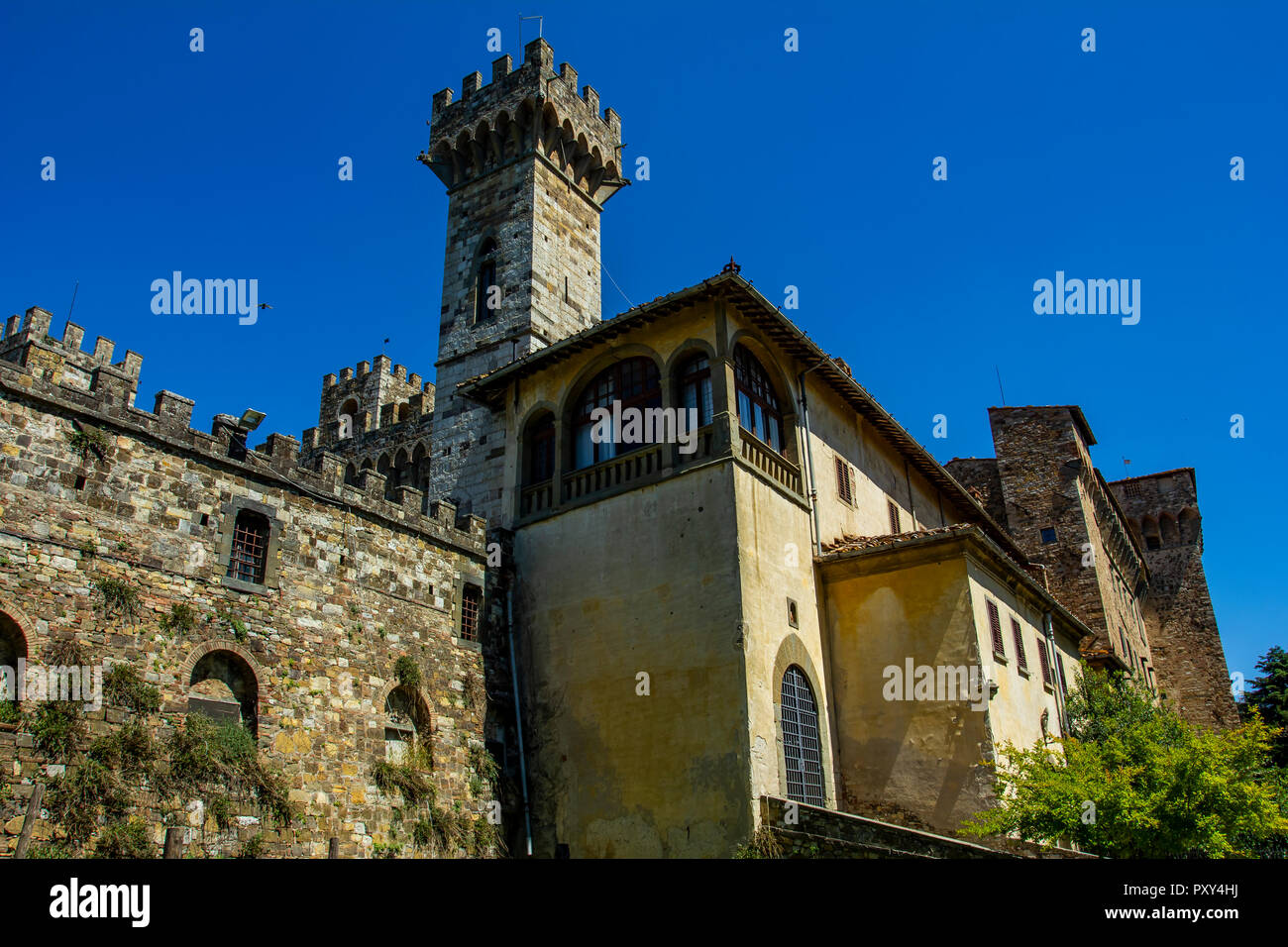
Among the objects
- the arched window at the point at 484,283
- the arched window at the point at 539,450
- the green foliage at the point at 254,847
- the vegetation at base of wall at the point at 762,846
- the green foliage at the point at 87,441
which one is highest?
the arched window at the point at 484,283

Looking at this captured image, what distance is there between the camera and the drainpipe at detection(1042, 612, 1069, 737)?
25.2 m

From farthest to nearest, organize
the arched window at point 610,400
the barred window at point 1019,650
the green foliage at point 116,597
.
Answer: the barred window at point 1019,650 < the arched window at point 610,400 < the green foliage at point 116,597

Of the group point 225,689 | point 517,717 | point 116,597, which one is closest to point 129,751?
point 225,689

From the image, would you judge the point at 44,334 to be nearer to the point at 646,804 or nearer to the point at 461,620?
the point at 461,620

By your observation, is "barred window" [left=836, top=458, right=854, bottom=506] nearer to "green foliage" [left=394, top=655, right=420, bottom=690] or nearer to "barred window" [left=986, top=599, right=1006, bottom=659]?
"barred window" [left=986, top=599, right=1006, bottom=659]

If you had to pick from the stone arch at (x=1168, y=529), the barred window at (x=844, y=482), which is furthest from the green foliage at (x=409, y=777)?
the stone arch at (x=1168, y=529)

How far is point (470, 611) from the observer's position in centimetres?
2108

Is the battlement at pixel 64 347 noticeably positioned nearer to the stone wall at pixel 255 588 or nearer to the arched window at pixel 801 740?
the stone wall at pixel 255 588

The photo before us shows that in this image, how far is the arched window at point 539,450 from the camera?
2309cm

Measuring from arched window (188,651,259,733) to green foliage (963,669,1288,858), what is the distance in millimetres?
12238

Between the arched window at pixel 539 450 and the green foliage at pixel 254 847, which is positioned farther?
the arched window at pixel 539 450

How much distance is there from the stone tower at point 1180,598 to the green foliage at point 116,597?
4773 centimetres

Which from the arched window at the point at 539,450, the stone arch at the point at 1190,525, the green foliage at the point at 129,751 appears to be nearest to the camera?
the green foliage at the point at 129,751
